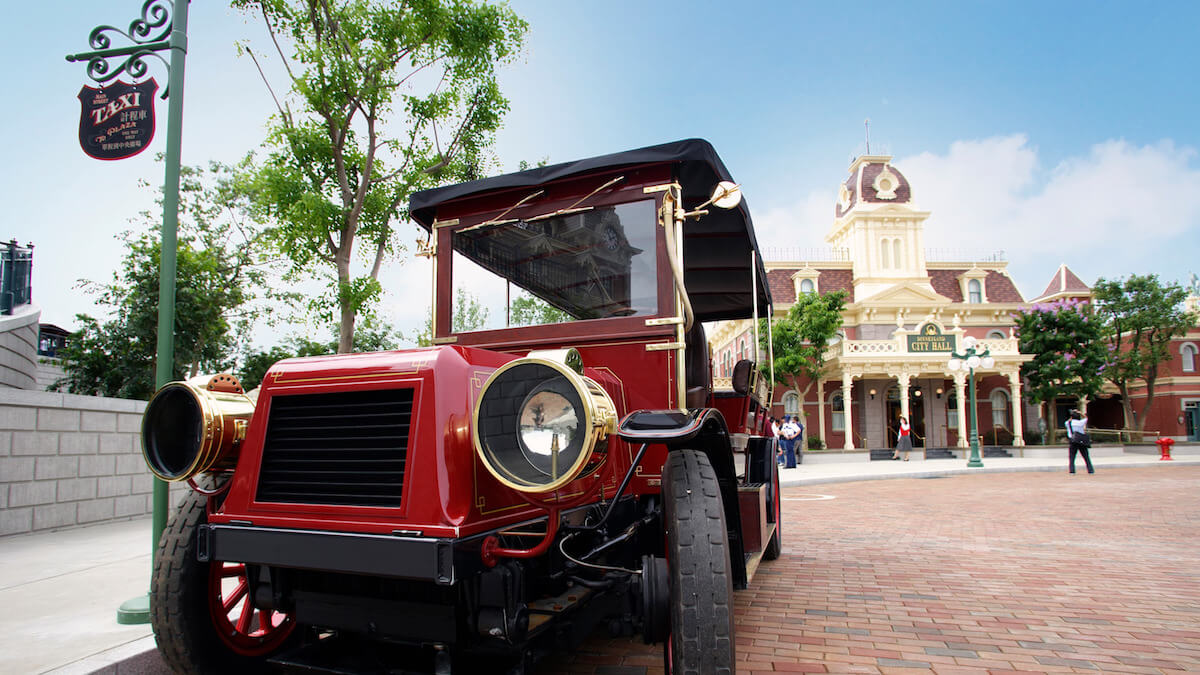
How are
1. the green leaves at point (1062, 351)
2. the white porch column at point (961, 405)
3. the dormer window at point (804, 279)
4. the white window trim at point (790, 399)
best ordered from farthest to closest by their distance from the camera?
1. the dormer window at point (804, 279)
2. the white window trim at point (790, 399)
3. the green leaves at point (1062, 351)
4. the white porch column at point (961, 405)

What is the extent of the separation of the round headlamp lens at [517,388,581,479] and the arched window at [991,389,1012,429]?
3520cm

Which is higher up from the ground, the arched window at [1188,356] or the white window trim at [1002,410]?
the arched window at [1188,356]

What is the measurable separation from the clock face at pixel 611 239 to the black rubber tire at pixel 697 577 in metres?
1.33

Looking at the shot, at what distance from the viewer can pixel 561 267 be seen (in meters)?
3.64

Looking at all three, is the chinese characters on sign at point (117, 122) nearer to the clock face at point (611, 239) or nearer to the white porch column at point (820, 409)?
the clock face at point (611, 239)

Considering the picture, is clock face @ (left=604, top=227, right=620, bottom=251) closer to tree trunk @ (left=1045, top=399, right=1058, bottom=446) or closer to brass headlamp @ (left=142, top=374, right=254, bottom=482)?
brass headlamp @ (left=142, top=374, right=254, bottom=482)

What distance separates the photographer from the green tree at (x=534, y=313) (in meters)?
3.66

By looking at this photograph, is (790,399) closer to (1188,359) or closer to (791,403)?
(791,403)

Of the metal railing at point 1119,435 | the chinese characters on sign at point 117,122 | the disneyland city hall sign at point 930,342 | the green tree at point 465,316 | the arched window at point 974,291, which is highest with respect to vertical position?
the arched window at point 974,291

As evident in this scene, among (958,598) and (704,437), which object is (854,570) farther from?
(704,437)

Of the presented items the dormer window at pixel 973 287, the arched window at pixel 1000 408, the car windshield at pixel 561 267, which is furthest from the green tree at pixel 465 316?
the dormer window at pixel 973 287

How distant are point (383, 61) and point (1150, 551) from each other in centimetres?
1150

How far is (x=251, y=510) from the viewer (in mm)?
2564

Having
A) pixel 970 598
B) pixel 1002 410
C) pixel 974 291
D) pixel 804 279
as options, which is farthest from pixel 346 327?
pixel 974 291
